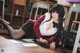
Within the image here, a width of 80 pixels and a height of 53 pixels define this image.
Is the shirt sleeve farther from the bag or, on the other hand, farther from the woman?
the bag

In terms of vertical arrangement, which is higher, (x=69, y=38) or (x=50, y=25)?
(x=50, y=25)

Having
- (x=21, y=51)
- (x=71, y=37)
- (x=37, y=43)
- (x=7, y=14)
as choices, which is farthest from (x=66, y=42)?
(x=7, y=14)

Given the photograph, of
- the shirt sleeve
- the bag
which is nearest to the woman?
the shirt sleeve

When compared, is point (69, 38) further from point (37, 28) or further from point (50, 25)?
point (37, 28)

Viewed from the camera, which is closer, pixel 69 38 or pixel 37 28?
pixel 37 28

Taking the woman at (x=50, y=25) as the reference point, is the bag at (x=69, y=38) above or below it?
below

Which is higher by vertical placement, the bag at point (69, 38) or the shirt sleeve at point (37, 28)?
the shirt sleeve at point (37, 28)

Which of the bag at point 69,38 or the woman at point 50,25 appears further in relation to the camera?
the bag at point 69,38

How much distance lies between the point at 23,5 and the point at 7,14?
509mm

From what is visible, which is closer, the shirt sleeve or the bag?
the shirt sleeve

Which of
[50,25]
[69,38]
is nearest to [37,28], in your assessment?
[50,25]

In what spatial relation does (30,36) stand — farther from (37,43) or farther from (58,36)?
(58,36)

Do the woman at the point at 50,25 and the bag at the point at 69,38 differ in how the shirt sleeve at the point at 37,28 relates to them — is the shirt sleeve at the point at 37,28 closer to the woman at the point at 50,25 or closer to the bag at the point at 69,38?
the woman at the point at 50,25

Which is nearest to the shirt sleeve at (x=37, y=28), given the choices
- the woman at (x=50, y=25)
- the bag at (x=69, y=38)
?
the woman at (x=50, y=25)
